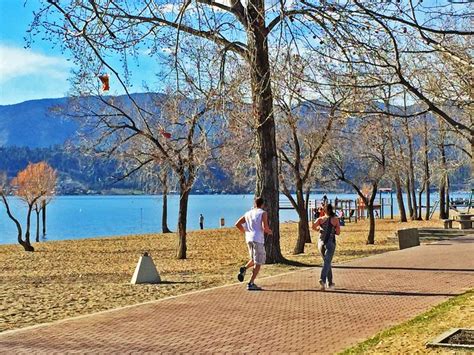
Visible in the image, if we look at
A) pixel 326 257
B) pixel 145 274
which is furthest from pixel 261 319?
pixel 145 274

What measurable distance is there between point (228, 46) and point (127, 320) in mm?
7435

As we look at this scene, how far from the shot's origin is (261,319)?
935cm

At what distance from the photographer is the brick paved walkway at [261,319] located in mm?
7789

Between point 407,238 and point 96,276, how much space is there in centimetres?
1087

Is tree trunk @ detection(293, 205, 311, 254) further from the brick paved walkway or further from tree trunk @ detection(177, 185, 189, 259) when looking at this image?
the brick paved walkway

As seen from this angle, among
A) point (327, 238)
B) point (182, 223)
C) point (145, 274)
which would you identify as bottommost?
point (145, 274)

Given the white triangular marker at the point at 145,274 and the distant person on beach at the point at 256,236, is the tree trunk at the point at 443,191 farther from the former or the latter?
the distant person on beach at the point at 256,236

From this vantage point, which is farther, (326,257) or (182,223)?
(182,223)

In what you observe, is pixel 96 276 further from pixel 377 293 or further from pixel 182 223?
pixel 377 293

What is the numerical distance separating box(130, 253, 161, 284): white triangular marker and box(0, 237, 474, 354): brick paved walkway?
8.18 ft

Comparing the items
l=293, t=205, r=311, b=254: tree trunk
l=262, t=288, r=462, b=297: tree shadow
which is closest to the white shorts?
l=262, t=288, r=462, b=297: tree shadow

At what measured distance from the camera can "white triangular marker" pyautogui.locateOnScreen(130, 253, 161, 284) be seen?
47.4ft

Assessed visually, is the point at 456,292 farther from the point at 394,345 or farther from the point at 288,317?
the point at 394,345

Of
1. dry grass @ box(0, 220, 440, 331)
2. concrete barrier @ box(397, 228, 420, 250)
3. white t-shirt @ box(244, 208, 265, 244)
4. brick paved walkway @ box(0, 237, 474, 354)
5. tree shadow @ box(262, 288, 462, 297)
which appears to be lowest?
dry grass @ box(0, 220, 440, 331)
